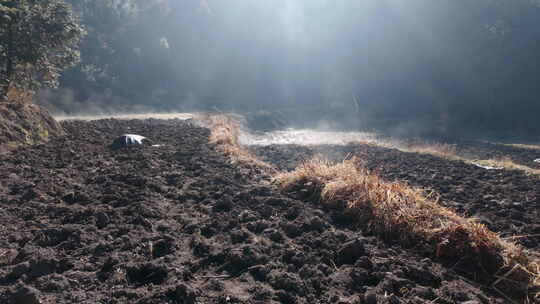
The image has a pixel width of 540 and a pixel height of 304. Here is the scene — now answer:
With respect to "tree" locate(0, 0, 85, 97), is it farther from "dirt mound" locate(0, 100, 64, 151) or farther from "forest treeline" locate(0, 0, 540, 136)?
"forest treeline" locate(0, 0, 540, 136)

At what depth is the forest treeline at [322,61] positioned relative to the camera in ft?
104

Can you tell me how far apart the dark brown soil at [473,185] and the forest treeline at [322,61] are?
1407cm

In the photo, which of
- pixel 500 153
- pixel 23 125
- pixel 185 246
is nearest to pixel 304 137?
pixel 500 153

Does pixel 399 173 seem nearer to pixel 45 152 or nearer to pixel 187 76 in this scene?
pixel 45 152

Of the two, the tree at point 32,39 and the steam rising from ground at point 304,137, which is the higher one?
the tree at point 32,39

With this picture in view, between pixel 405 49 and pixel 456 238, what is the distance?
39592 mm

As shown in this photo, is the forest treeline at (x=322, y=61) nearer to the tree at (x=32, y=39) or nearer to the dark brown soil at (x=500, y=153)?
the dark brown soil at (x=500, y=153)

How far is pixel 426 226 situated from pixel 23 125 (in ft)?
33.1

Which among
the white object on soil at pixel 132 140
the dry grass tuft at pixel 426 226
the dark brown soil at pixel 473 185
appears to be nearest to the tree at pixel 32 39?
the white object on soil at pixel 132 140

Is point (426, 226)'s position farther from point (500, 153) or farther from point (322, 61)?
point (322, 61)

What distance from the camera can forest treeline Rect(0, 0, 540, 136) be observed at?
3184 cm

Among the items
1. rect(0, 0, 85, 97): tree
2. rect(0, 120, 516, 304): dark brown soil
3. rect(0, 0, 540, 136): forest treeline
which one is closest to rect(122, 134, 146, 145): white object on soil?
rect(0, 120, 516, 304): dark brown soil

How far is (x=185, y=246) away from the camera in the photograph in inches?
188

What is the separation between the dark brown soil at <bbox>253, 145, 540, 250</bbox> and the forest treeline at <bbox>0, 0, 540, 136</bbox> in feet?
46.2
